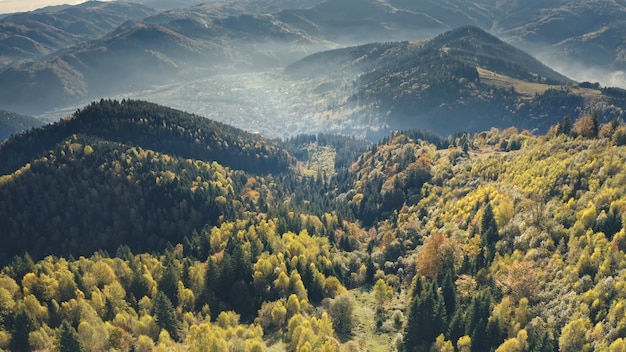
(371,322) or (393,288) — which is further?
(393,288)

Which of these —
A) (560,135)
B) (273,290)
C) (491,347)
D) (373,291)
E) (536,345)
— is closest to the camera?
(536,345)

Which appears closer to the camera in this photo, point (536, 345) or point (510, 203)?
point (536, 345)

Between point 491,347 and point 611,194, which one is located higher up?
point 611,194

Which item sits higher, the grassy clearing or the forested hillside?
the forested hillside

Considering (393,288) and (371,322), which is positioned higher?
(393,288)

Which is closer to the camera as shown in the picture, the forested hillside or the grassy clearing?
the forested hillside

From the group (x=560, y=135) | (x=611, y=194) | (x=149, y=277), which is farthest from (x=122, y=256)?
(x=560, y=135)

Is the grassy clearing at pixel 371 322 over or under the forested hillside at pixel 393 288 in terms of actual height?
under

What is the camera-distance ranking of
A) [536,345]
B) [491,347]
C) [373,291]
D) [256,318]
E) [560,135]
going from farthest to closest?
[560,135] → [373,291] → [256,318] → [491,347] → [536,345]

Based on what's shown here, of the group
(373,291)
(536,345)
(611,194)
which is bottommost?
(373,291)

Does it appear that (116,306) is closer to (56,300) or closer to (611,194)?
(56,300)

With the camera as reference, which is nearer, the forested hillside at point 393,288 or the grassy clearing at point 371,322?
the forested hillside at point 393,288
